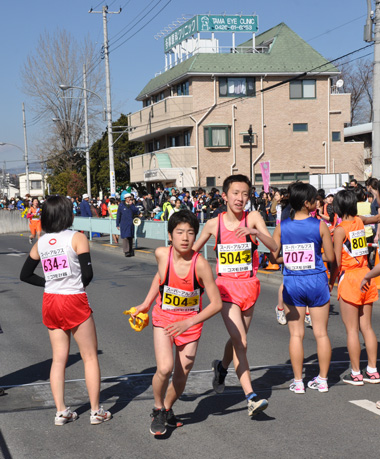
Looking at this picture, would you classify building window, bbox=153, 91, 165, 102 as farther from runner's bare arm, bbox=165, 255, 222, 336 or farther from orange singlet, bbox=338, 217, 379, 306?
runner's bare arm, bbox=165, 255, 222, 336

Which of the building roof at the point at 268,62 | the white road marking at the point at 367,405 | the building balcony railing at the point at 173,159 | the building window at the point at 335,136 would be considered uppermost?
the building roof at the point at 268,62

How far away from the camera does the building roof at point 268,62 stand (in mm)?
44156

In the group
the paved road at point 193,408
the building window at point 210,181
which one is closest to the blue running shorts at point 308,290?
the paved road at point 193,408

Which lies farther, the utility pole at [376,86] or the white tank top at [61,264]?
the utility pole at [376,86]

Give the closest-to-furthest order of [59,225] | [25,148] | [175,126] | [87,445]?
[87,445], [59,225], [175,126], [25,148]

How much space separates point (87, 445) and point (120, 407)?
2.91 feet

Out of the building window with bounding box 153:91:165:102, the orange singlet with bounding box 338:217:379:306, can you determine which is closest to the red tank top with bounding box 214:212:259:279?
the orange singlet with bounding box 338:217:379:306

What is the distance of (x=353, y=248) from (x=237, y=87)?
4020 centimetres

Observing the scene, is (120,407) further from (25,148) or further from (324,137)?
(25,148)

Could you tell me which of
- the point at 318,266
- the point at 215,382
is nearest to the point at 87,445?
the point at 215,382

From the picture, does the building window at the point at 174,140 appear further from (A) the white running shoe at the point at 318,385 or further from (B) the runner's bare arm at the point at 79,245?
(B) the runner's bare arm at the point at 79,245

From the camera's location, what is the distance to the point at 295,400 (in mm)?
5633

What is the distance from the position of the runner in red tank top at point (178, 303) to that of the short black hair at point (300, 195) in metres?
1.22

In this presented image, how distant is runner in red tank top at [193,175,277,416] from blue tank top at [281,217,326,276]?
10.5 inches
